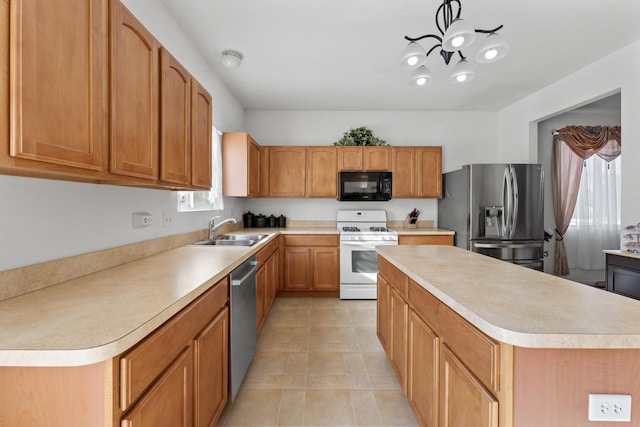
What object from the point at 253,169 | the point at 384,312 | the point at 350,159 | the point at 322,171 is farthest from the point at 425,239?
the point at 253,169

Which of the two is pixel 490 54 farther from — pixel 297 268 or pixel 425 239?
pixel 297 268

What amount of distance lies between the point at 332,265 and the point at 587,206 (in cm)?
391

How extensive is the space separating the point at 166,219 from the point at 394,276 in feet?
5.54

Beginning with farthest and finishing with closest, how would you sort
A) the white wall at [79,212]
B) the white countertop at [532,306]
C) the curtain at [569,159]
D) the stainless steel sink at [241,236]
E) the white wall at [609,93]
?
the curtain at [569,159] < the stainless steel sink at [241,236] < the white wall at [609,93] < the white wall at [79,212] < the white countertop at [532,306]

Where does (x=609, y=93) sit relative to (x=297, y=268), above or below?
above

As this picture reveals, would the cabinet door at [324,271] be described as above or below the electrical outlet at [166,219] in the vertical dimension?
below

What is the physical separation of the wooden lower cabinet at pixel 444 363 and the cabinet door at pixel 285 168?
251cm

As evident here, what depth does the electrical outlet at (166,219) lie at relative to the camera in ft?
7.09

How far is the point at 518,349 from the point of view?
83 centimetres

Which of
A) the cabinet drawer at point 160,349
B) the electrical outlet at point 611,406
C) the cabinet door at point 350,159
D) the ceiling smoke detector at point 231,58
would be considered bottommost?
the electrical outlet at point 611,406

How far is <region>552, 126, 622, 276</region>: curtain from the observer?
4.25 metres

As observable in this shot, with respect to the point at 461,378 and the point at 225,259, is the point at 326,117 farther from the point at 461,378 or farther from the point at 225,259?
the point at 461,378

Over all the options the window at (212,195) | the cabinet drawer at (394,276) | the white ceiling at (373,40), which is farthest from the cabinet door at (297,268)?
the white ceiling at (373,40)

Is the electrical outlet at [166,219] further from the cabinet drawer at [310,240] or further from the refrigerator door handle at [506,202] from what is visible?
the refrigerator door handle at [506,202]
